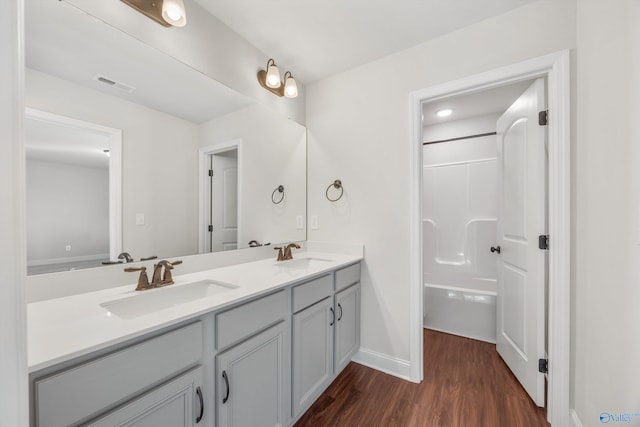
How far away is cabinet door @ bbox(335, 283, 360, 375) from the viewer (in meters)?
1.82

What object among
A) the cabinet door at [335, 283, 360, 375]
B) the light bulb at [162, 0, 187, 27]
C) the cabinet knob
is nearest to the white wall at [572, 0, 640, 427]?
the cabinet door at [335, 283, 360, 375]

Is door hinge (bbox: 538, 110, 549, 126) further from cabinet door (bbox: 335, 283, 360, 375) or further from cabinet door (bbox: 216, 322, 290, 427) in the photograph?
cabinet door (bbox: 216, 322, 290, 427)

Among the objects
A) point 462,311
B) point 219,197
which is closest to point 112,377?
point 219,197

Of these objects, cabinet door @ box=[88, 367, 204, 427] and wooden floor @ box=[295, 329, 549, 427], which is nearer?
cabinet door @ box=[88, 367, 204, 427]

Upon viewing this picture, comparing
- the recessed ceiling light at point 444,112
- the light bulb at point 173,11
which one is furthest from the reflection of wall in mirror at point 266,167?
the recessed ceiling light at point 444,112

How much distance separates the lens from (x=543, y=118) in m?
1.57

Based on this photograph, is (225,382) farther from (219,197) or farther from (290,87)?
(290,87)

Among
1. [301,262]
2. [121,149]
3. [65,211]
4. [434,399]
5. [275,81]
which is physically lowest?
[434,399]

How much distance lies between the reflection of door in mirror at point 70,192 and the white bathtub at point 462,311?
9.24 feet

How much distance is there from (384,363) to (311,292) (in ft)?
3.25

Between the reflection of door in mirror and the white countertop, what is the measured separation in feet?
0.61

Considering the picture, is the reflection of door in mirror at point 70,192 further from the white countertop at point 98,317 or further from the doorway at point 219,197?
the doorway at point 219,197

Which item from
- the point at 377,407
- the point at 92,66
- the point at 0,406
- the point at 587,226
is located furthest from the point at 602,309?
the point at 92,66

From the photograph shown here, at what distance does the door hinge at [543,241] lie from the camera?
5.07ft
